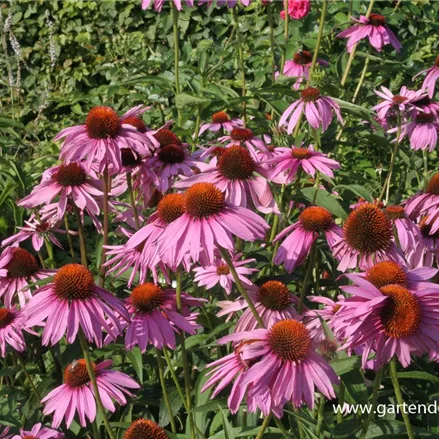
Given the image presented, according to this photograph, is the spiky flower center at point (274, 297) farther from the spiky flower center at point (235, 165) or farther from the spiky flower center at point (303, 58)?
the spiky flower center at point (303, 58)

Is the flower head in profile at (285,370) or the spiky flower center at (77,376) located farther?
the spiky flower center at (77,376)

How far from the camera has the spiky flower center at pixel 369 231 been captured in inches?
60.1

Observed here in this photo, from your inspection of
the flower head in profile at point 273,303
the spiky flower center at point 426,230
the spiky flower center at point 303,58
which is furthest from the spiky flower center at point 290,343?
the spiky flower center at point 303,58

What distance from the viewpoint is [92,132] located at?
6.00ft

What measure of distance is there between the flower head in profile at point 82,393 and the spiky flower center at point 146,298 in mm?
149

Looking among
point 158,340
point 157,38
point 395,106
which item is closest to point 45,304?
point 158,340

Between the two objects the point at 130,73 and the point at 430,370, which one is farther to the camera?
the point at 130,73

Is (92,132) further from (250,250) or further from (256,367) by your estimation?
(256,367)

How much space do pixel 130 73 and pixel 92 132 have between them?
2265mm

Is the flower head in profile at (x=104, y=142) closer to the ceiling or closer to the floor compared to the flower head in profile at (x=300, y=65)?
closer to the ceiling

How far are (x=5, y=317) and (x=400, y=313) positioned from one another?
1037 millimetres

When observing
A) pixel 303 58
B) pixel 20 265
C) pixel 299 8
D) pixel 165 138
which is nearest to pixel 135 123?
pixel 165 138

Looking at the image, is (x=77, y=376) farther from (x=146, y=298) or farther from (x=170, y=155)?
(x=170, y=155)

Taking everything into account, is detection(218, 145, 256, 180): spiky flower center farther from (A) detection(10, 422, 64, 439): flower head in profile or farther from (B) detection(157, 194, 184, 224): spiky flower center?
(A) detection(10, 422, 64, 439): flower head in profile
